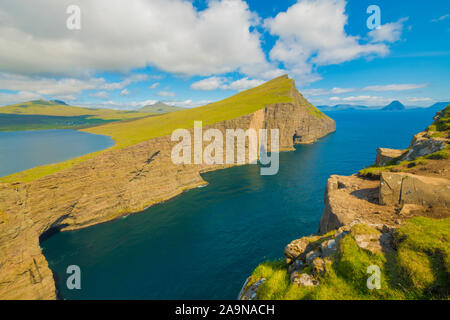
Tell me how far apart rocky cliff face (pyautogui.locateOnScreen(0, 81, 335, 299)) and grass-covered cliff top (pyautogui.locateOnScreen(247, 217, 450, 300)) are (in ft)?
127

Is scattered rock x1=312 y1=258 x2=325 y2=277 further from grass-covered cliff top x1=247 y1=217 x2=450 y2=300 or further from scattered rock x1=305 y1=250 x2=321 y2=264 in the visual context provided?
scattered rock x1=305 y1=250 x2=321 y2=264

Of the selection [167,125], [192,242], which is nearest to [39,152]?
[167,125]

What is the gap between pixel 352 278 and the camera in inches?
299

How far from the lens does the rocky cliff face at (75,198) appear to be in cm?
2666

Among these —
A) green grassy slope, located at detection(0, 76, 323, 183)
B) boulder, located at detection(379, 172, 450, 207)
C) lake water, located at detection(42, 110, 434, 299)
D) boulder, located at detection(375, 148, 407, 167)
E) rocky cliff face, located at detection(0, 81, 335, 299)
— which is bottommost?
lake water, located at detection(42, 110, 434, 299)

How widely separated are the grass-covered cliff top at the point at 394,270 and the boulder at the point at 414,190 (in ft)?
12.6

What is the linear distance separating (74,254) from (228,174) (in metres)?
51.9

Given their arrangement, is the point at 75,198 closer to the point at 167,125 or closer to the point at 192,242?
the point at 192,242

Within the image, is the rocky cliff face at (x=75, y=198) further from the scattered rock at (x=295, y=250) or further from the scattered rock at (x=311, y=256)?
the scattered rock at (x=311, y=256)

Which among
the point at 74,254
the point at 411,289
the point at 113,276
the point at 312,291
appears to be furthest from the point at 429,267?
the point at 74,254

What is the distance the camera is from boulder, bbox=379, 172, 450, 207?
11195 mm

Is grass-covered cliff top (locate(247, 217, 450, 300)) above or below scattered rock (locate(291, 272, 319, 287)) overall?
above

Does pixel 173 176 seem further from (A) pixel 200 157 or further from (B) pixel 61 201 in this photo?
(B) pixel 61 201

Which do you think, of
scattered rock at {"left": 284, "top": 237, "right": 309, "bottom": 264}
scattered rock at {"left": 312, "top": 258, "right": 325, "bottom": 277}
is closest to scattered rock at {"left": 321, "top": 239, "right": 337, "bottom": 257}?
scattered rock at {"left": 312, "top": 258, "right": 325, "bottom": 277}
